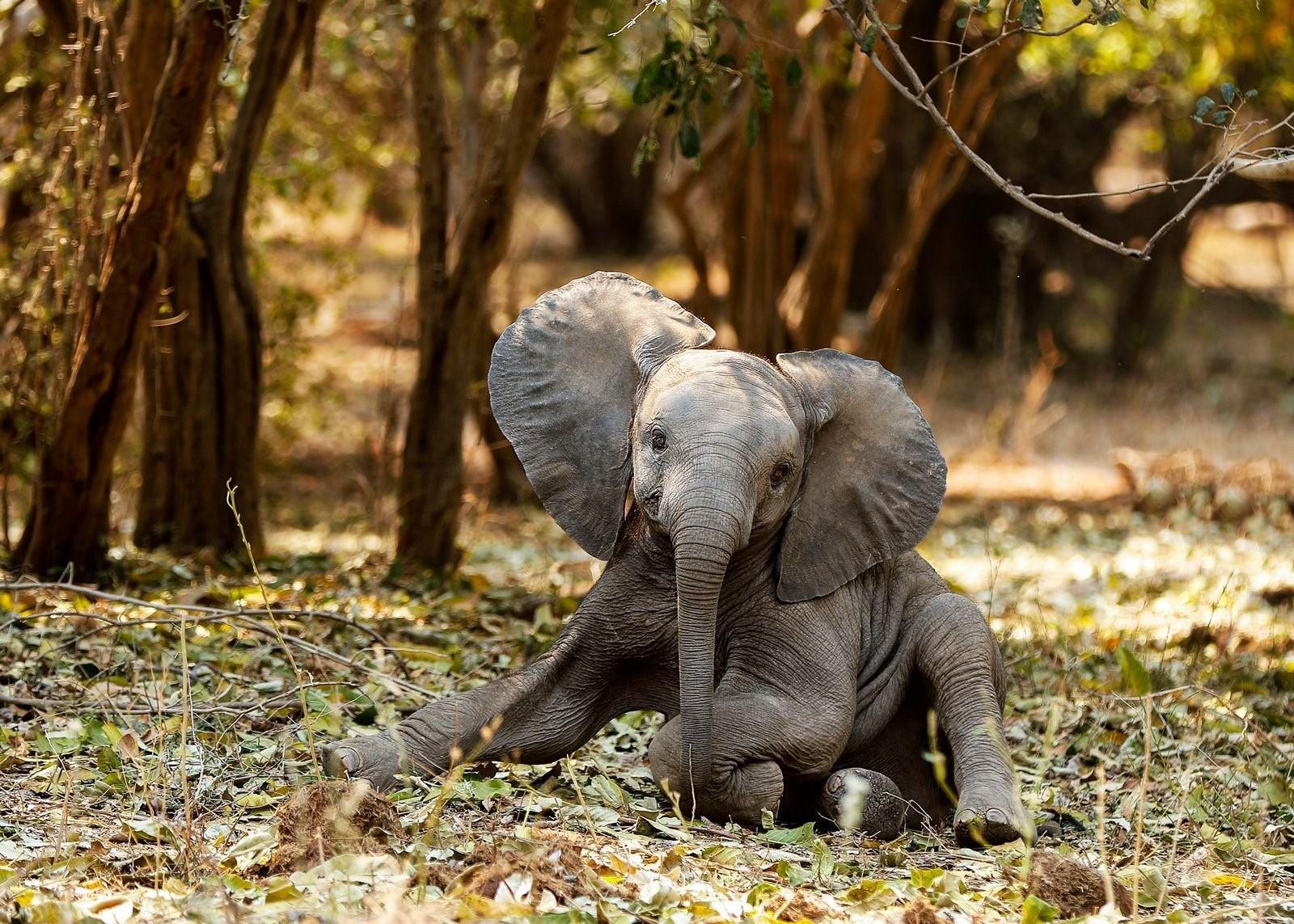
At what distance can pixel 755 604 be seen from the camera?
5191 millimetres

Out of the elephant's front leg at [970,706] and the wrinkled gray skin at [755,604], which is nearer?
the elephant's front leg at [970,706]

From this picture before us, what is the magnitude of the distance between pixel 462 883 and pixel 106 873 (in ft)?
3.03

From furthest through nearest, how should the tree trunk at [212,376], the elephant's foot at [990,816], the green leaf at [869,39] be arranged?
1. the tree trunk at [212,376]
2. the green leaf at [869,39]
3. the elephant's foot at [990,816]

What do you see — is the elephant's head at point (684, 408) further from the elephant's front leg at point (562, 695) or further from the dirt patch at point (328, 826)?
the dirt patch at point (328, 826)

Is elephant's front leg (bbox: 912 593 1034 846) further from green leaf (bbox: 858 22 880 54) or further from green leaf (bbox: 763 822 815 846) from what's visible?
green leaf (bbox: 858 22 880 54)

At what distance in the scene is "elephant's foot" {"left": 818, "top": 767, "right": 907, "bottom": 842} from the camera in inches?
197

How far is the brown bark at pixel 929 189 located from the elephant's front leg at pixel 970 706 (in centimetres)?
590

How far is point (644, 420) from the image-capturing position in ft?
16.3

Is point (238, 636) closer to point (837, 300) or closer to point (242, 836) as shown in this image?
point (242, 836)

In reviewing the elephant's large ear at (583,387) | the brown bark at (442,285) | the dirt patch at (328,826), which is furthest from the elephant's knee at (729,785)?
the brown bark at (442,285)

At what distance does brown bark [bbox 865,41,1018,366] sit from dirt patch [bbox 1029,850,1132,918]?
7158mm

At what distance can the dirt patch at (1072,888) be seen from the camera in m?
4.15

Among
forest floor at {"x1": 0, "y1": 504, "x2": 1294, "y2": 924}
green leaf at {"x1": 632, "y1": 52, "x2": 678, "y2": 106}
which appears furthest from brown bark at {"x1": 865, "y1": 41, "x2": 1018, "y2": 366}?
green leaf at {"x1": 632, "y1": 52, "x2": 678, "y2": 106}

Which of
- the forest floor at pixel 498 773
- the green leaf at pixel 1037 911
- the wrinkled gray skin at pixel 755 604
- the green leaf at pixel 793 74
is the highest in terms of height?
the green leaf at pixel 793 74
